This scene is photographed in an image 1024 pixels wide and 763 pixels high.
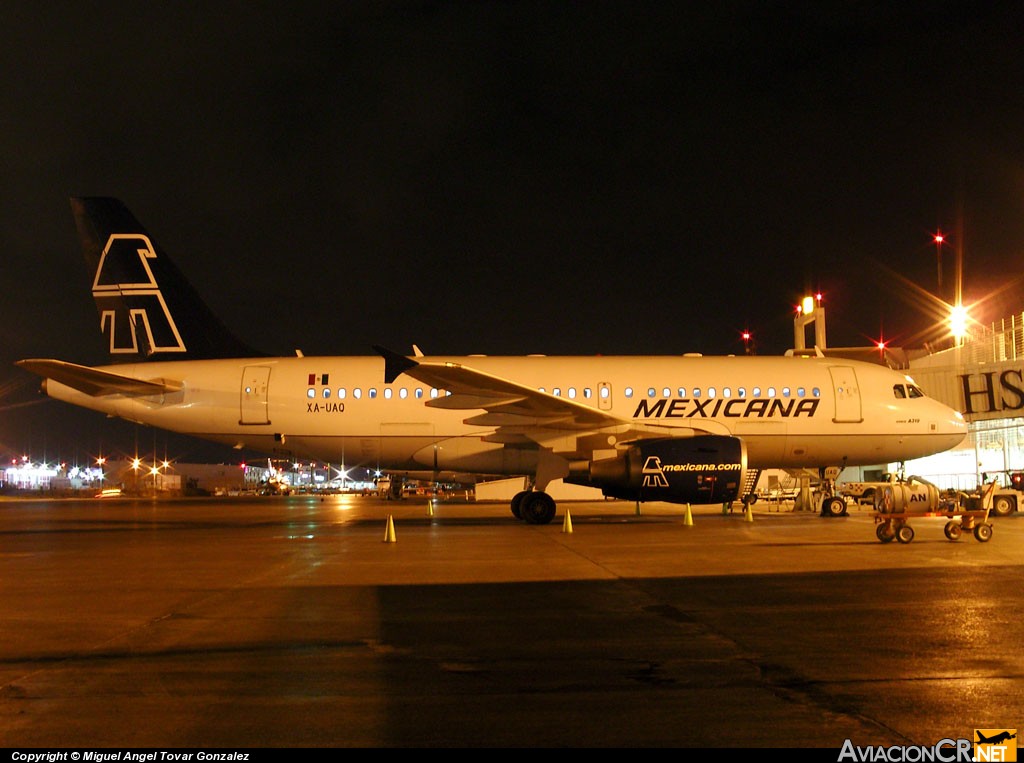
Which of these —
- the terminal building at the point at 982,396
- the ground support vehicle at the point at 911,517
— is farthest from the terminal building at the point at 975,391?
the ground support vehicle at the point at 911,517

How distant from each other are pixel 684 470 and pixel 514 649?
12072 millimetres

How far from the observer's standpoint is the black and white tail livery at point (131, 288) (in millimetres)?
22734

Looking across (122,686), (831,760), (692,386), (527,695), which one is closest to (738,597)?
(527,695)

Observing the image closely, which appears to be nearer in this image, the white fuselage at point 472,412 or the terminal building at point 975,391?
the white fuselage at point 472,412

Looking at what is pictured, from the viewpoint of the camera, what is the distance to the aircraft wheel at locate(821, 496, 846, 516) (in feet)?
76.3

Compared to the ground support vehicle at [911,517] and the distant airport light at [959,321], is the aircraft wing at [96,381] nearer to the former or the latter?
the ground support vehicle at [911,517]

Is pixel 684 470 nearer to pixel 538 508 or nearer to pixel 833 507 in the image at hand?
pixel 538 508

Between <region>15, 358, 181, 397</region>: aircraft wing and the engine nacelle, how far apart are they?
11.0m

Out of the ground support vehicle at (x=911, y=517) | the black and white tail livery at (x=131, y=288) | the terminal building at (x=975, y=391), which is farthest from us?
the terminal building at (x=975, y=391)

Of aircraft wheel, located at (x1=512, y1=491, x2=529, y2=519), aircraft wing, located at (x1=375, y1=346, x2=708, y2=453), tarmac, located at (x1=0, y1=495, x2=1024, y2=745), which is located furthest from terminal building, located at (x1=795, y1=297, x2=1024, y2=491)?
tarmac, located at (x1=0, y1=495, x2=1024, y2=745)

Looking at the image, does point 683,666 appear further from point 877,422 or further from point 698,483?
point 877,422

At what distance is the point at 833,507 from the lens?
76.4ft

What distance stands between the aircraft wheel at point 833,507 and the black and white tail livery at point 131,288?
1572 centimetres

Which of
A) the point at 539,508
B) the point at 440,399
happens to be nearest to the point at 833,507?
the point at 539,508
